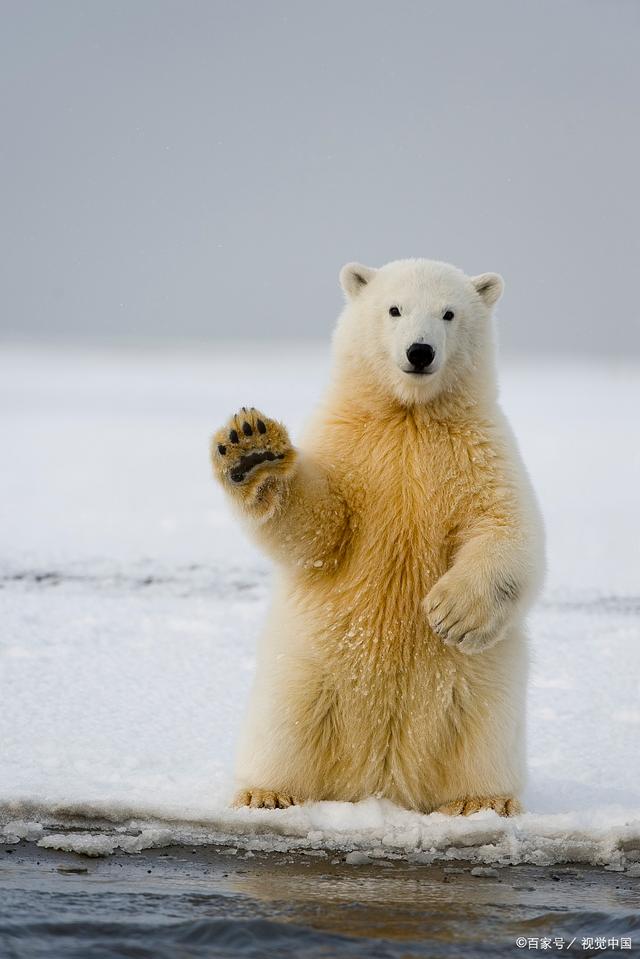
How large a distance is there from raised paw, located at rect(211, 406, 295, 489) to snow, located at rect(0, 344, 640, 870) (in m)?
0.75

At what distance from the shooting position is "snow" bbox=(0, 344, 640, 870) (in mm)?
3291

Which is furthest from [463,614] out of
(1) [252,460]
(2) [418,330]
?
(2) [418,330]

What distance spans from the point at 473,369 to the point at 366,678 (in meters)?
1.00

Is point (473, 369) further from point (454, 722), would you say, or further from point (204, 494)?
point (204, 494)

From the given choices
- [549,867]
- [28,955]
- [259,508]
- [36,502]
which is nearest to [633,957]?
[549,867]

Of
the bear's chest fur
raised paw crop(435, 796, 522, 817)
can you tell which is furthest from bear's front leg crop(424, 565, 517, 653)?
raised paw crop(435, 796, 522, 817)

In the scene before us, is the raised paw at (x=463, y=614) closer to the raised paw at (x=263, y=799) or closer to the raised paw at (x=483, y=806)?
the raised paw at (x=483, y=806)

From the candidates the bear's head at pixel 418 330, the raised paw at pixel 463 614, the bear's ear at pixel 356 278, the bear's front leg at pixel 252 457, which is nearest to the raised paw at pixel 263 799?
the raised paw at pixel 463 614

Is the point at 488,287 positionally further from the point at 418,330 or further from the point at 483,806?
the point at 483,806

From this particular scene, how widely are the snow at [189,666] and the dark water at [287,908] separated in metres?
0.16

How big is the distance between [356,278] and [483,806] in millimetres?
1703

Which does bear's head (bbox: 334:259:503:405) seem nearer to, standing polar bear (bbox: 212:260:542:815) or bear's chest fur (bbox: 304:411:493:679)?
standing polar bear (bbox: 212:260:542:815)

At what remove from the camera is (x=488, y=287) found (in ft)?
13.4

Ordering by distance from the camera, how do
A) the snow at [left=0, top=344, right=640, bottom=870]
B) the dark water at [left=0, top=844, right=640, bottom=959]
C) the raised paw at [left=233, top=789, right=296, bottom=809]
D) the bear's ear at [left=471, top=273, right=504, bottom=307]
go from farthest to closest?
the bear's ear at [left=471, top=273, right=504, bottom=307] → the raised paw at [left=233, top=789, right=296, bottom=809] → the snow at [left=0, top=344, right=640, bottom=870] → the dark water at [left=0, top=844, right=640, bottom=959]
